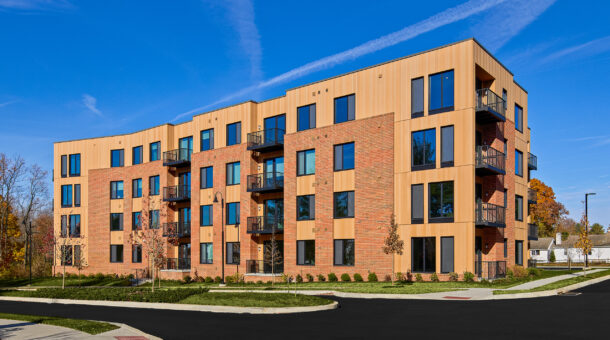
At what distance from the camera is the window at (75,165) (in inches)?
2211

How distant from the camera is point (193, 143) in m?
46.8

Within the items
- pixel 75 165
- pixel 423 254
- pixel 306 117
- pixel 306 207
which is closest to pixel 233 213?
pixel 306 207

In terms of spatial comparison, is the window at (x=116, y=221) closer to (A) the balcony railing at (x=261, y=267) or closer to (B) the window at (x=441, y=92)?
(A) the balcony railing at (x=261, y=267)

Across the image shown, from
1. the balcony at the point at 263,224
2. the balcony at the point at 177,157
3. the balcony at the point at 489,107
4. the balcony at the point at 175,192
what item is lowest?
the balcony at the point at 263,224

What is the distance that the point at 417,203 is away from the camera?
32281mm

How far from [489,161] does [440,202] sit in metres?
4.67

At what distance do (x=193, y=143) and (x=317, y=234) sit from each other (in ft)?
53.9

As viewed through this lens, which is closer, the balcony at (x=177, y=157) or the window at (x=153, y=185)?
the balcony at (x=177, y=157)

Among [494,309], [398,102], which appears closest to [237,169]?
[398,102]

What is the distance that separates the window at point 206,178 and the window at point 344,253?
560 inches

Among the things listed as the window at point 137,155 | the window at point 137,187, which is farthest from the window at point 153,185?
the window at point 137,155

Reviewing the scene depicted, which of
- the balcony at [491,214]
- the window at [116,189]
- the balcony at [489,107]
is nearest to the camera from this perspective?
the balcony at [489,107]

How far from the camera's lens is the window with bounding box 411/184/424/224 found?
32.0 metres

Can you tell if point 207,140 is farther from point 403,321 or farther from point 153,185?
point 403,321
